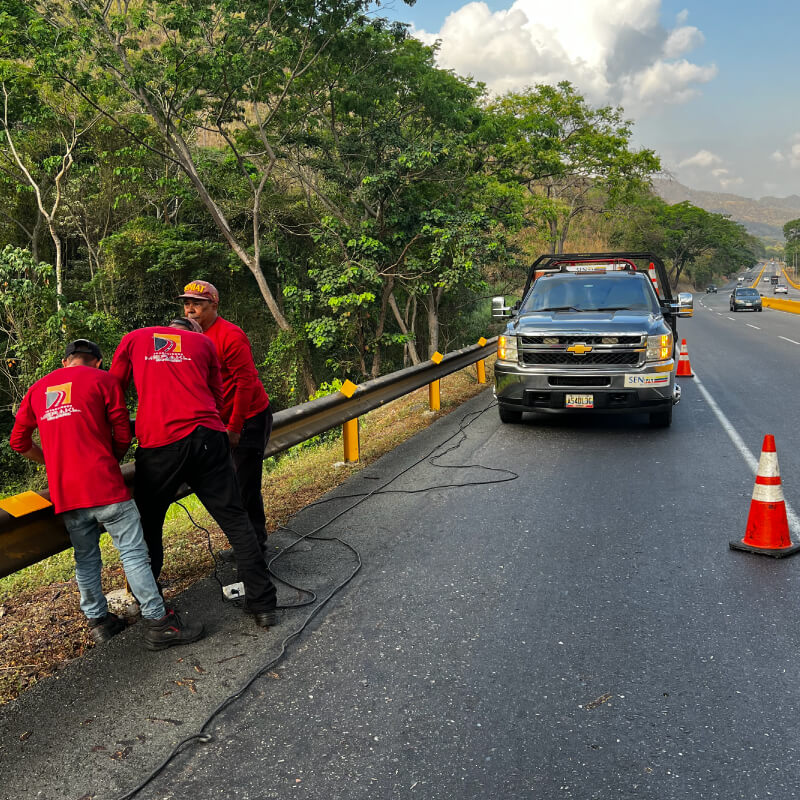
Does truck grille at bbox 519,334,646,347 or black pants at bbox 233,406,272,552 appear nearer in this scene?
black pants at bbox 233,406,272,552

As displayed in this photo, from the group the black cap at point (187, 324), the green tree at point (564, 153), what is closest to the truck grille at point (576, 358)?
the black cap at point (187, 324)

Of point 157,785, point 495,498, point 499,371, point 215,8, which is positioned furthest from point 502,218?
point 157,785

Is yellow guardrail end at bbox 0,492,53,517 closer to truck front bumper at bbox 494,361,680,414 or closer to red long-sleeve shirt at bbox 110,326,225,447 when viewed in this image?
red long-sleeve shirt at bbox 110,326,225,447

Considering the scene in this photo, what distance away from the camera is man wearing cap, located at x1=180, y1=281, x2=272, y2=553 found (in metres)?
4.45

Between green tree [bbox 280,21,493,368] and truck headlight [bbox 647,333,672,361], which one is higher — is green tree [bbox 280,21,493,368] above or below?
above

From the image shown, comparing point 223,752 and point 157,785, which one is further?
point 223,752

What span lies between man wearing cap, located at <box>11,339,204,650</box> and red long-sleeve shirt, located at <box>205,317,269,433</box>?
84cm

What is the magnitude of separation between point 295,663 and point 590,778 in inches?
61.7

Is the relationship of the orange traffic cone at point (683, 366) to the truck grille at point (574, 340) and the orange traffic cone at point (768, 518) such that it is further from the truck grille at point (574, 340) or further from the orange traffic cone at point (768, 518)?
the orange traffic cone at point (768, 518)

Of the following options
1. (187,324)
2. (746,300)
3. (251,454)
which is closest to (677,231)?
(746,300)

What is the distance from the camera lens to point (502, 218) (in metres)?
23.0

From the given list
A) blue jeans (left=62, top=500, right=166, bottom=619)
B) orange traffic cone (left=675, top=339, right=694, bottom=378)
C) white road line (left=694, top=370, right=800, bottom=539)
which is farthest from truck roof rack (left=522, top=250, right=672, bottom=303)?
blue jeans (left=62, top=500, right=166, bottom=619)

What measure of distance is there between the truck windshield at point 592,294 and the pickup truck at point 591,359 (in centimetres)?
2

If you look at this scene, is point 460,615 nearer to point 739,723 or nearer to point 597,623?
point 597,623
